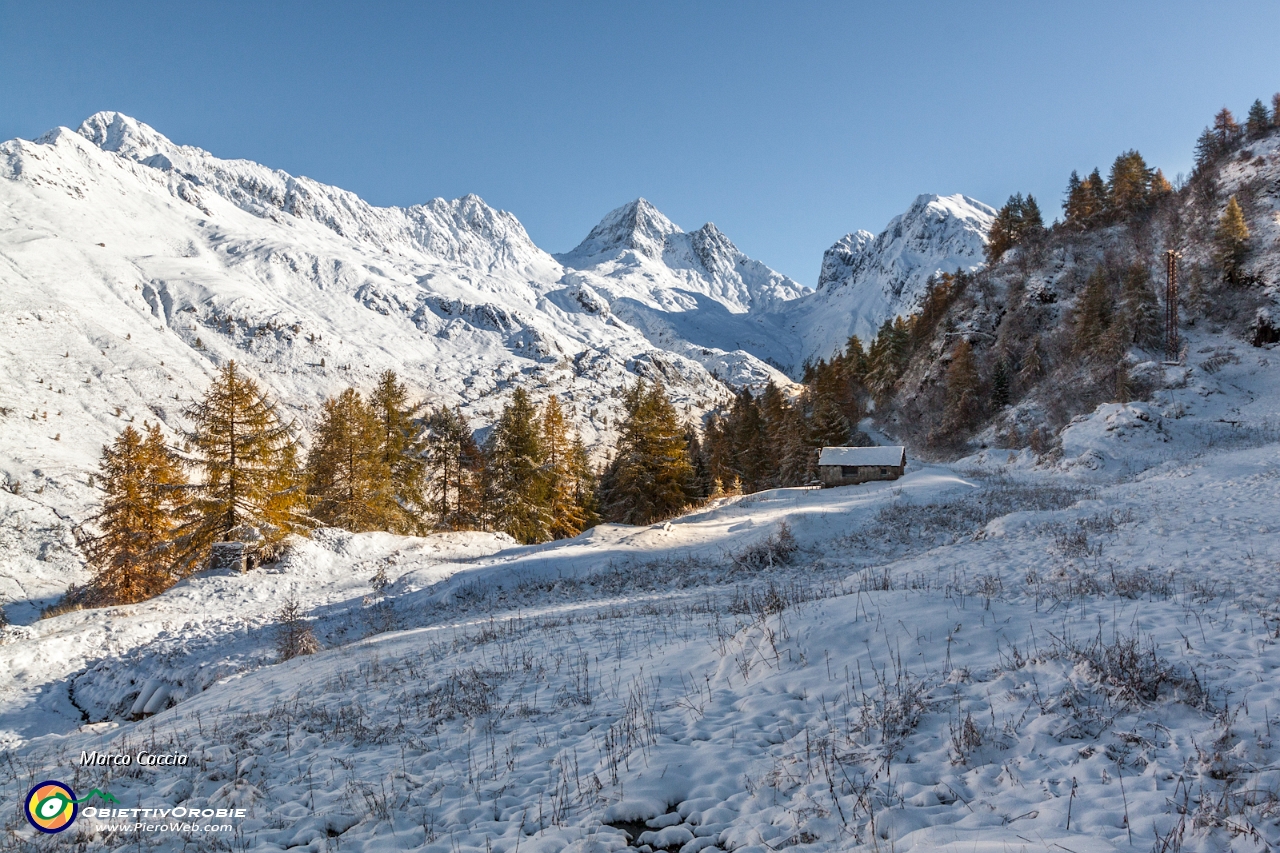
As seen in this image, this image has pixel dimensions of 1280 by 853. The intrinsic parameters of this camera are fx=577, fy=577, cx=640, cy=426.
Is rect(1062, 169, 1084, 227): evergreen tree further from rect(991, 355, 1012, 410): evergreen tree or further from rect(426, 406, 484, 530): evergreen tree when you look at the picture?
rect(426, 406, 484, 530): evergreen tree

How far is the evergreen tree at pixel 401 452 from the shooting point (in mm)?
37969

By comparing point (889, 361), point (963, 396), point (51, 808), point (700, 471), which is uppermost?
point (889, 361)

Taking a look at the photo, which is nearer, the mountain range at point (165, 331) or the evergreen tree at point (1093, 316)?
the evergreen tree at point (1093, 316)

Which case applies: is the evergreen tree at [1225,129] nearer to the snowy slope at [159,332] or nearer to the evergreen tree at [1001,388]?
the evergreen tree at [1001,388]

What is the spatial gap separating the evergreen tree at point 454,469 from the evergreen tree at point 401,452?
4.78 ft

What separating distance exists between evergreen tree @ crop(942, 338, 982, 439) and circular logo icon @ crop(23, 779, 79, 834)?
65020 mm

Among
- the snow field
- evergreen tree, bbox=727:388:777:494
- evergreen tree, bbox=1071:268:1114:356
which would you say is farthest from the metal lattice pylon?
the snow field

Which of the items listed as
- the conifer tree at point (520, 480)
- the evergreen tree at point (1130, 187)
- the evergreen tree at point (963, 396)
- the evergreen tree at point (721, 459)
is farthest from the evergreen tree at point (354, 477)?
the evergreen tree at point (1130, 187)

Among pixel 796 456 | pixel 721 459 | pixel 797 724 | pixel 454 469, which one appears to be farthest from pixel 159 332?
pixel 797 724

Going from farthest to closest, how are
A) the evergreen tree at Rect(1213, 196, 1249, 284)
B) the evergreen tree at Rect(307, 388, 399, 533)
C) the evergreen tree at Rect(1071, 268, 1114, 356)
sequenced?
the evergreen tree at Rect(1071, 268, 1114, 356)
the evergreen tree at Rect(1213, 196, 1249, 284)
the evergreen tree at Rect(307, 388, 399, 533)

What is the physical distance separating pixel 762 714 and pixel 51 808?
6.94 meters

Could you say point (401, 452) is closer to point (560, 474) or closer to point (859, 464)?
point (560, 474)

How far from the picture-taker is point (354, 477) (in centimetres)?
3481

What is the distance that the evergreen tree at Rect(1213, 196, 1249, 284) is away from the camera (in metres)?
49.1
